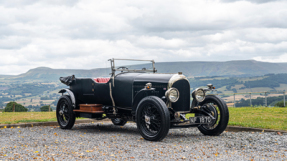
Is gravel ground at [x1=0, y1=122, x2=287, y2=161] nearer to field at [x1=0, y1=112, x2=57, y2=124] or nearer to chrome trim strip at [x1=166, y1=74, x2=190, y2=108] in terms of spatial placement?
chrome trim strip at [x1=166, y1=74, x2=190, y2=108]

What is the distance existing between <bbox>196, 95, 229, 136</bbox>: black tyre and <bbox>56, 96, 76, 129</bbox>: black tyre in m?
4.17

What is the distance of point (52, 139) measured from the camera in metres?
7.95

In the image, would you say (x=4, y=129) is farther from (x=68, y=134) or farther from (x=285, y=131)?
(x=285, y=131)

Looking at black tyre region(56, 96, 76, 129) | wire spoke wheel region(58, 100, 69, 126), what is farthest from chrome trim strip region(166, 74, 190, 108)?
wire spoke wheel region(58, 100, 69, 126)

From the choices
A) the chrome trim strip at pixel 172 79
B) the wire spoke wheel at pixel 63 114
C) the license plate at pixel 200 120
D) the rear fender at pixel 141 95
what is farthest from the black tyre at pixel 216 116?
the wire spoke wheel at pixel 63 114

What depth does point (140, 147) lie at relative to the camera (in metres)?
6.78

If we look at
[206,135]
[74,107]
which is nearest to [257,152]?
[206,135]

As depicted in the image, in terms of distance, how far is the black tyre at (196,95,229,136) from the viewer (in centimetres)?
843

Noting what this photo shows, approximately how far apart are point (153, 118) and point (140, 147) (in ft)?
3.65

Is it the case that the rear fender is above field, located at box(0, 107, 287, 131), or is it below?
above

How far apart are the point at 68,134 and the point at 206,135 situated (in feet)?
13.0

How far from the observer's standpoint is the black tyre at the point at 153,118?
7.30 meters

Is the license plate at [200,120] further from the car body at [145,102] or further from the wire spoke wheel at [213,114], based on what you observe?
the wire spoke wheel at [213,114]

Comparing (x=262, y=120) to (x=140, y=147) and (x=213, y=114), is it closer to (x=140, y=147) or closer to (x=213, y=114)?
(x=213, y=114)
